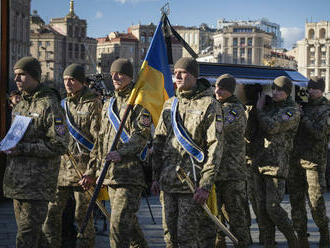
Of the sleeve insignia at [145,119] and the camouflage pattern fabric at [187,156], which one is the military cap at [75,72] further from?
Result: the camouflage pattern fabric at [187,156]

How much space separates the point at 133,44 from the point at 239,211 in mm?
142765

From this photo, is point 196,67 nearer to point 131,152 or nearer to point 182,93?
point 182,93

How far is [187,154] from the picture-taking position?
16.8 ft

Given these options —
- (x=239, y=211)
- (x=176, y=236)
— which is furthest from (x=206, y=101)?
(x=239, y=211)

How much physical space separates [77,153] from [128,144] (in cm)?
111

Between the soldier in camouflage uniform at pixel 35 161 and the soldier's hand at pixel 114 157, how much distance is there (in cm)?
43

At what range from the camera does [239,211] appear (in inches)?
251

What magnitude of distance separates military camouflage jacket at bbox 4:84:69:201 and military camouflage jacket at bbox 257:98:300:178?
8.34 ft

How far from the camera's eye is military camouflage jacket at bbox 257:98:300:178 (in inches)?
261

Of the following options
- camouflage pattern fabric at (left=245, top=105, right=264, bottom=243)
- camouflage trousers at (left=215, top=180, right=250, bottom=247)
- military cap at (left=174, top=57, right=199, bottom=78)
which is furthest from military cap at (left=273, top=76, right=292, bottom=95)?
military cap at (left=174, top=57, right=199, bottom=78)

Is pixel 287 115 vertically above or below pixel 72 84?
below

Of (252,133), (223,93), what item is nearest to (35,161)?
(223,93)

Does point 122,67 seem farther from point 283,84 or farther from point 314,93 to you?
point 314,93

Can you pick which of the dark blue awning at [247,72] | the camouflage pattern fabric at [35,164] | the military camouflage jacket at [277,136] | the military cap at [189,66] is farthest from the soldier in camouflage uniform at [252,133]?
the dark blue awning at [247,72]
